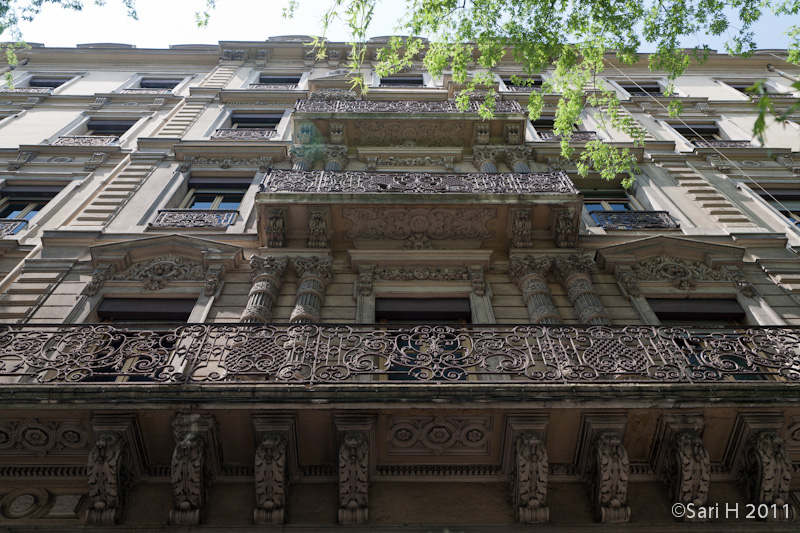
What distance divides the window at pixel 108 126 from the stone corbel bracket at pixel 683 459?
16371 mm

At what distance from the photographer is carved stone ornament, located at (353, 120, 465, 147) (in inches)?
586

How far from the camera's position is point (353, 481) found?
6.34m

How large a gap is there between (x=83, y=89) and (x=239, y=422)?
17.5 m

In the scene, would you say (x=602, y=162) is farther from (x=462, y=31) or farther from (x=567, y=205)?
(x=462, y=31)

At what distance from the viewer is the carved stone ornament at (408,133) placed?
1489cm

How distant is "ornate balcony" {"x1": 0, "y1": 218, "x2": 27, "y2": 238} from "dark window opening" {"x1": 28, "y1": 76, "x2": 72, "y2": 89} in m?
10.6

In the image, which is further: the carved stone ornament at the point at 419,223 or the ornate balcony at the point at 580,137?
the ornate balcony at the point at 580,137

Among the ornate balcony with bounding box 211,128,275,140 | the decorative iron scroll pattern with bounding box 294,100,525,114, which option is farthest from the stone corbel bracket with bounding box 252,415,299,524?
the ornate balcony with bounding box 211,128,275,140

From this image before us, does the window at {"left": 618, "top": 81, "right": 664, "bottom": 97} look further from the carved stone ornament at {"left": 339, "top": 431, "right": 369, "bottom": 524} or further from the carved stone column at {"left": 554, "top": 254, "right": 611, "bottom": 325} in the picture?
the carved stone ornament at {"left": 339, "top": 431, "right": 369, "bottom": 524}

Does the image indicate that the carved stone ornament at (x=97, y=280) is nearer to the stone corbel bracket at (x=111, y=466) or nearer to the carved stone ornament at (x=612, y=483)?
the stone corbel bracket at (x=111, y=466)

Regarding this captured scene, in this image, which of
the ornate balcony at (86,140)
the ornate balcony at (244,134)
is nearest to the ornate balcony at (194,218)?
the ornate balcony at (244,134)

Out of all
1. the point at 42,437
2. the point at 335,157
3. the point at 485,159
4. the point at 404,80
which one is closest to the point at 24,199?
the point at 335,157

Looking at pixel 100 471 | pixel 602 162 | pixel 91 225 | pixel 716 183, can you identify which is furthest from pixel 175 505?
pixel 716 183

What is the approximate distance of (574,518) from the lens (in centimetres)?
636
